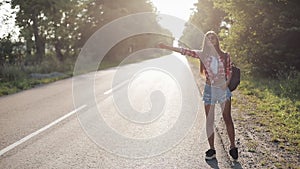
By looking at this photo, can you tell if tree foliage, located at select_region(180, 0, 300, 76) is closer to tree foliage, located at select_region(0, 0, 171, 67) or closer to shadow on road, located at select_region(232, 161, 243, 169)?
shadow on road, located at select_region(232, 161, 243, 169)

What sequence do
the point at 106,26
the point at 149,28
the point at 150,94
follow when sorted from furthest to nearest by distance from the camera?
the point at 149,28 < the point at 106,26 < the point at 150,94

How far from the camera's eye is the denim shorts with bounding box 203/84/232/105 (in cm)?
516

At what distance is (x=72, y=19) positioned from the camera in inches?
1447

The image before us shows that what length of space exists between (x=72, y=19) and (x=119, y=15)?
12.9 metres

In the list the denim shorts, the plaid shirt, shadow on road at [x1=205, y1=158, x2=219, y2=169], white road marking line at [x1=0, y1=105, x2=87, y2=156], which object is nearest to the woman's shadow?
shadow on road at [x1=205, y1=158, x2=219, y2=169]

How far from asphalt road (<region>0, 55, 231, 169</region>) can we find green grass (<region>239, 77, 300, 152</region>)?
1158mm

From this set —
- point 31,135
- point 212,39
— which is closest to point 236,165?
point 212,39

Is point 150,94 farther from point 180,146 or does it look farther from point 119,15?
point 119,15

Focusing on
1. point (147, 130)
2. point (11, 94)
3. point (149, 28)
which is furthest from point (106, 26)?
point (147, 130)

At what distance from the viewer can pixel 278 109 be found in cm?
851

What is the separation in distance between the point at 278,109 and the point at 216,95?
4.00m

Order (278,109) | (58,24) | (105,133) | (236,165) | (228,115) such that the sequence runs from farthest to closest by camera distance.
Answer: (58,24)
(278,109)
(105,133)
(228,115)
(236,165)

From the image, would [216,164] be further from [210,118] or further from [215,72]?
[215,72]

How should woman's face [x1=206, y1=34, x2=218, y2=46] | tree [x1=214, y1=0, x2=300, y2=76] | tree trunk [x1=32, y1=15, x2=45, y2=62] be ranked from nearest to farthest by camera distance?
1. woman's face [x1=206, y1=34, x2=218, y2=46]
2. tree [x1=214, y1=0, x2=300, y2=76]
3. tree trunk [x1=32, y1=15, x2=45, y2=62]
